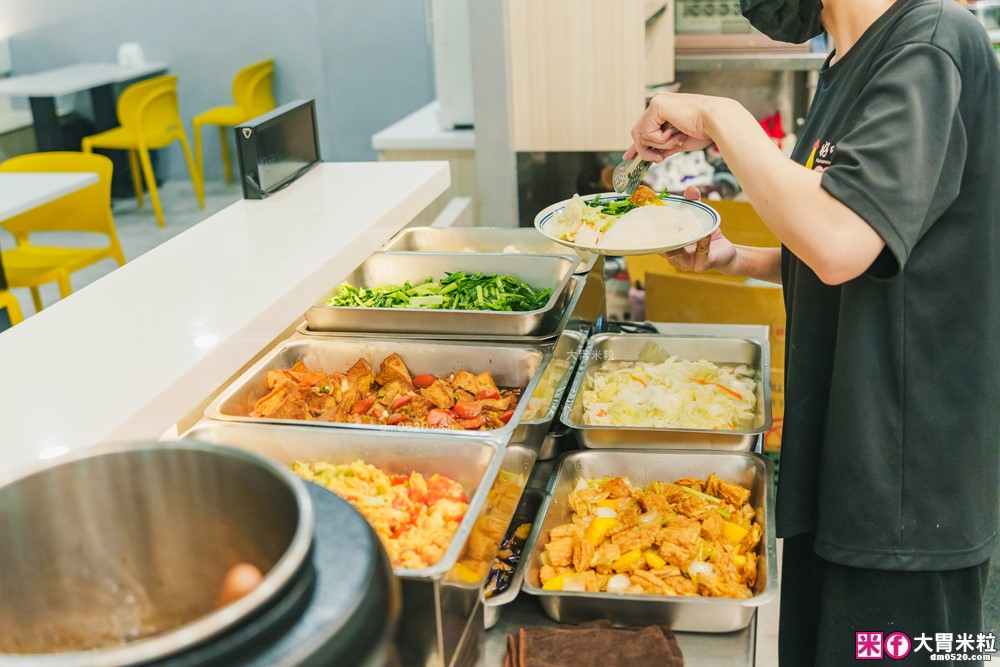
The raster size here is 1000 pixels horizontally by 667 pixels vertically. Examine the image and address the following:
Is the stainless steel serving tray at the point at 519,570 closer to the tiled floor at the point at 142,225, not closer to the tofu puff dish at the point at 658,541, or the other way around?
the tofu puff dish at the point at 658,541

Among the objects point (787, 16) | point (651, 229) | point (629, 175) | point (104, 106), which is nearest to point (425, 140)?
point (629, 175)

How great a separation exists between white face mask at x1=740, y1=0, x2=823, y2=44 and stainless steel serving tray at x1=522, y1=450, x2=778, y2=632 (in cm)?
77

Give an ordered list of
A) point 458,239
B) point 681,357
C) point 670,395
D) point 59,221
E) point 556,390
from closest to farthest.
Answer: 1. point 556,390
2. point 670,395
3. point 681,357
4. point 458,239
5. point 59,221

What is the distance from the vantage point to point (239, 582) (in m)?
0.86

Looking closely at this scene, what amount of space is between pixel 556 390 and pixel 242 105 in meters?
6.91

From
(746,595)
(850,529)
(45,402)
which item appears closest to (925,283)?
(850,529)

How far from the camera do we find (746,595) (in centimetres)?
146

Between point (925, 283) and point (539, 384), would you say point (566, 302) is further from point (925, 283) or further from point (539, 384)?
point (925, 283)

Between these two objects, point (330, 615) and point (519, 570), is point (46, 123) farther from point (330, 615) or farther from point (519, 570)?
point (330, 615)

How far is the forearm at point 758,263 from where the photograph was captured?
1872 millimetres

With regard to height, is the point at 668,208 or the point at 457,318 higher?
the point at 668,208

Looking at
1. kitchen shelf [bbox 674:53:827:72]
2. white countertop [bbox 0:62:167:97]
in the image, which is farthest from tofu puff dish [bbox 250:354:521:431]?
white countertop [bbox 0:62:167:97]

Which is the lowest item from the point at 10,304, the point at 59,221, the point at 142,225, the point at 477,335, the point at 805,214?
the point at 142,225

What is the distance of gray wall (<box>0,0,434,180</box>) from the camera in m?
8.15
